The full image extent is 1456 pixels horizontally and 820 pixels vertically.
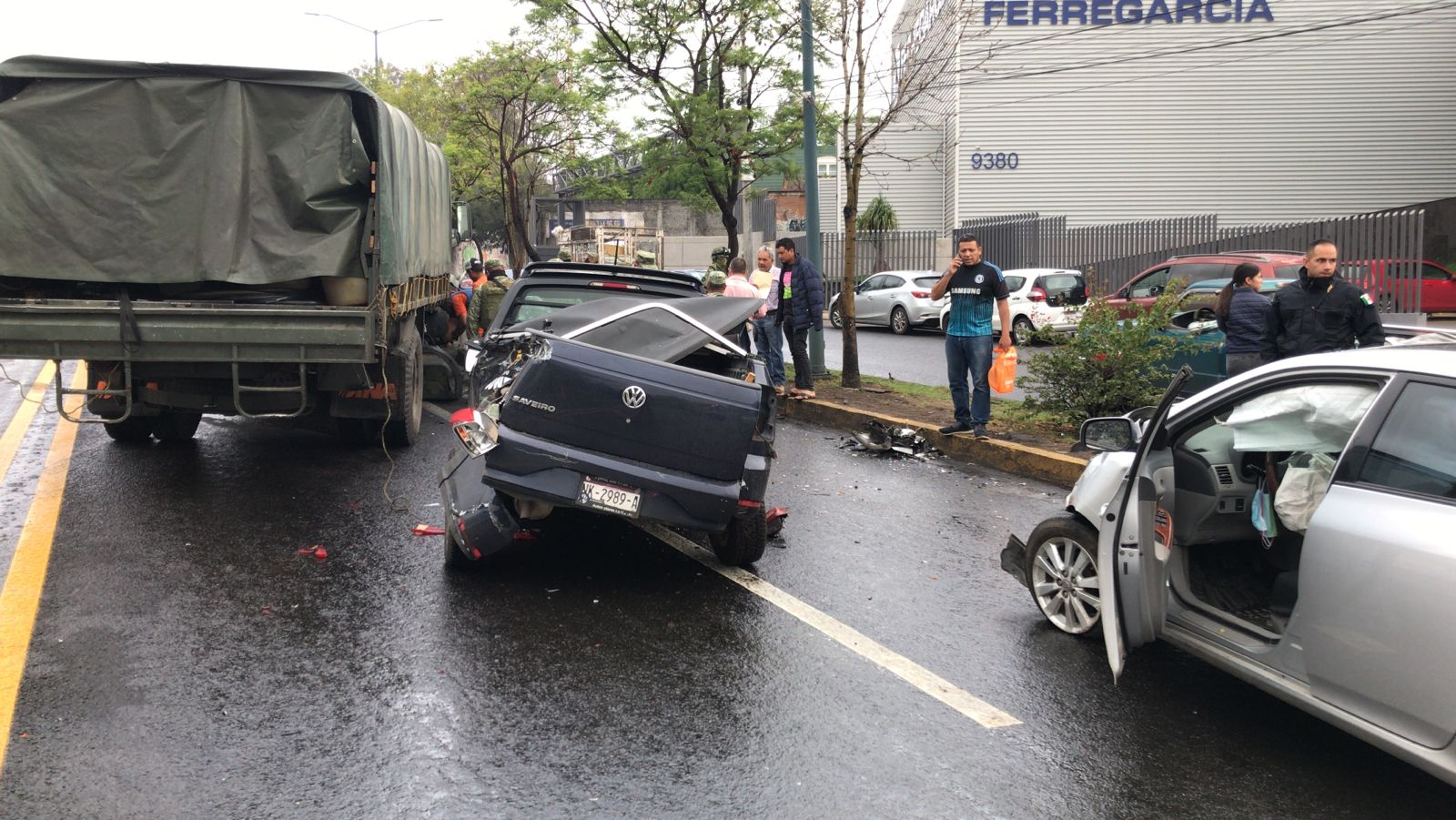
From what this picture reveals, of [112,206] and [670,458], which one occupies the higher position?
[112,206]

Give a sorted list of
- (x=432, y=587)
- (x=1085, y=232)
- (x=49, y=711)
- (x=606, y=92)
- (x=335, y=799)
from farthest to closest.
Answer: (x=1085, y=232) < (x=606, y=92) < (x=432, y=587) < (x=49, y=711) < (x=335, y=799)

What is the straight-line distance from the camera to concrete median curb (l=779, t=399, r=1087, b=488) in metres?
9.26

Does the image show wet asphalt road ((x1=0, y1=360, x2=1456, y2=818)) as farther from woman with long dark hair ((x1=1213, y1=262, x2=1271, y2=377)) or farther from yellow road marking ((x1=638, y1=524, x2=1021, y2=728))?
woman with long dark hair ((x1=1213, y1=262, x2=1271, y2=377))

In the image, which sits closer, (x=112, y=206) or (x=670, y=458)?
(x=670, y=458)

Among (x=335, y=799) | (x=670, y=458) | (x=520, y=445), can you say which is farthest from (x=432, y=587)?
(x=335, y=799)

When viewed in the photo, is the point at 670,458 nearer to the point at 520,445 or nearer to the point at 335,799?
the point at 520,445

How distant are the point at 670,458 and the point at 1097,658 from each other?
2.14 metres

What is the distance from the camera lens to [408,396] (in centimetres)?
1009

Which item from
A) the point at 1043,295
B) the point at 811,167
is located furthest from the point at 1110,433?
the point at 1043,295

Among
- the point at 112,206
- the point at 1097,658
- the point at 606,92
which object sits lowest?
the point at 1097,658

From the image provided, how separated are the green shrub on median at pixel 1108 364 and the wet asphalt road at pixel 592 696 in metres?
3.33

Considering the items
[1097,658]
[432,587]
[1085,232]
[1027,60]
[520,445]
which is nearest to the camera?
[1097,658]

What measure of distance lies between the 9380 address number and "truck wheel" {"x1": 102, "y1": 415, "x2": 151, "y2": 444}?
28379 millimetres

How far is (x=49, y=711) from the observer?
4.45m
